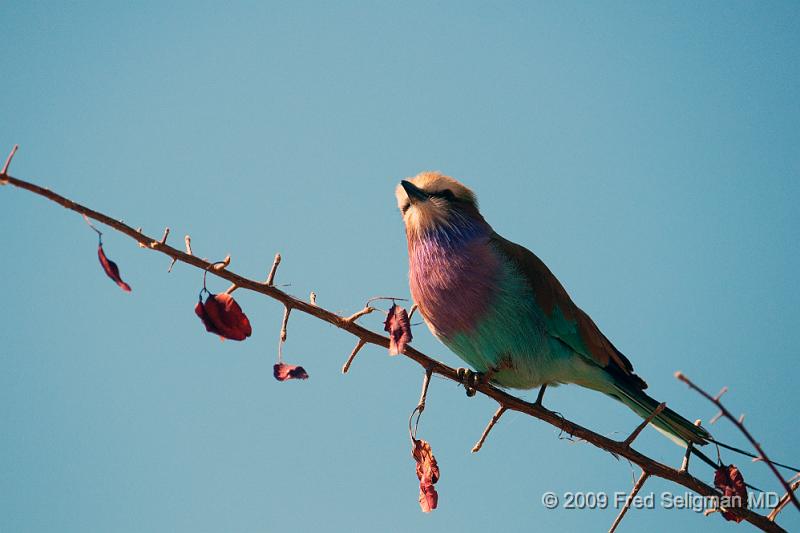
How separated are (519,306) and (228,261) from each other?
170 centimetres

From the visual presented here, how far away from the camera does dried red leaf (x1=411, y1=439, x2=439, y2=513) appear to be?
206 cm

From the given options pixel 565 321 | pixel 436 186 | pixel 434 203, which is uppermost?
pixel 436 186

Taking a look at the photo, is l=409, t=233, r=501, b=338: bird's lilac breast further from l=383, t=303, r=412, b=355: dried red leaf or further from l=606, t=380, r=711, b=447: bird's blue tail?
l=383, t=303, r=412, b=355: dried red leaf

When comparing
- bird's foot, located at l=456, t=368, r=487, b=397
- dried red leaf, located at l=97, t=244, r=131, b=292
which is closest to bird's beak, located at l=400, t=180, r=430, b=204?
bird's foot, located at l=456, t=368, r=487, b=397

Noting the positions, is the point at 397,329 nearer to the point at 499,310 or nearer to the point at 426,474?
the point at 426,474

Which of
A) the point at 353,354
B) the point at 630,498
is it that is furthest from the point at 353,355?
the point at 630,498

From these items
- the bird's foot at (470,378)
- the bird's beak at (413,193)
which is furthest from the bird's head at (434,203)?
the bird's foot at (470,378)

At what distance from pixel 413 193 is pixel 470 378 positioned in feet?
2.76

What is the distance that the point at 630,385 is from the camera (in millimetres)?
3264

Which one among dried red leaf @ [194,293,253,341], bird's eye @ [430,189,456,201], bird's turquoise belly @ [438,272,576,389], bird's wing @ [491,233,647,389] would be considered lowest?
dried red leaf @ [194,293,253,341]

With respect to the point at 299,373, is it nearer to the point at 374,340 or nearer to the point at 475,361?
the point at 374,340

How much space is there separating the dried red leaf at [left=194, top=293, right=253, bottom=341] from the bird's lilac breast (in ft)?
4.58

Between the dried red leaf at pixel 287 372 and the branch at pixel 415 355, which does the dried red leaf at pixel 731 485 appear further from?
the dried red leaf at pixel 287 372

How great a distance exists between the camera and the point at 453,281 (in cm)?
312
